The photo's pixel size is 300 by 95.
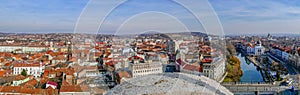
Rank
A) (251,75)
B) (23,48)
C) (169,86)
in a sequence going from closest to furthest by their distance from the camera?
(169,86) < (251,75) < (23,48)

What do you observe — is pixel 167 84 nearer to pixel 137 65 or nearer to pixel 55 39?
pixel 137 65

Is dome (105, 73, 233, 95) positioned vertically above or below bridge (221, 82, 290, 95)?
above

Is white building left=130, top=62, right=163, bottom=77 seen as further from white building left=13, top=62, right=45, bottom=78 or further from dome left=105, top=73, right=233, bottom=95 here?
white building left=13, top=62, right=45, bottom=78

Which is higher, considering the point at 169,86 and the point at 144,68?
the point at 169,86

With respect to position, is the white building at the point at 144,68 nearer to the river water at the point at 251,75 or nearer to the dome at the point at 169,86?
the dome at the point at 169,86

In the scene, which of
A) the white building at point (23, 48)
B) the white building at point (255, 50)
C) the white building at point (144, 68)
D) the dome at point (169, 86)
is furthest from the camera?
the white building at point (255, 50)

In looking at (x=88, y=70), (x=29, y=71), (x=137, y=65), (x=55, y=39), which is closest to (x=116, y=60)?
(x=137, y=65)

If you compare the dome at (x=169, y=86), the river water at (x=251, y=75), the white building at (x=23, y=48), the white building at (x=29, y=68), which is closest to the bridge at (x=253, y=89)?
the river water at (x=251, y=75)

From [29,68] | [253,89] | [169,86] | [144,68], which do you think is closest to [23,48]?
[29,68]

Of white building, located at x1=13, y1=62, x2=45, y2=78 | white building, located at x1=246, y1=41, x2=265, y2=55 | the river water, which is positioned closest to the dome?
the river water

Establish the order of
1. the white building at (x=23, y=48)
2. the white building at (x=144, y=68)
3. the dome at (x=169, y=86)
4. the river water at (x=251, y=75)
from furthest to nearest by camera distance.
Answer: the white building at (x=23, y=48) → the river water at (x=251, y=75) → the white building at (x=144, y=68) → the dome at (x=169, y=86)

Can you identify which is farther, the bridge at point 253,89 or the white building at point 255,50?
the white building at point 255,50

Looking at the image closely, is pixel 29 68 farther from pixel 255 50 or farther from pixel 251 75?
pixel 255 50
